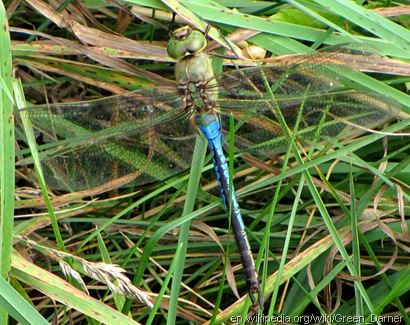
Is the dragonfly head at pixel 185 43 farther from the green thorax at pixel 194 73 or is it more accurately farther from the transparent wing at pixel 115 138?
the transparent wing at pixel 115 138

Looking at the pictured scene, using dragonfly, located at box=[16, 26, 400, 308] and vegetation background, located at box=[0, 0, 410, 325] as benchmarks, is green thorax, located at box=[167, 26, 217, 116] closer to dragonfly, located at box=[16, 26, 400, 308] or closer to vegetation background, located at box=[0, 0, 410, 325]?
dragonfly, located at box=[16, 26, 400, 308]

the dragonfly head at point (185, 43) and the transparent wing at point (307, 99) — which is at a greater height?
the dragonfly head at point (185, 43)

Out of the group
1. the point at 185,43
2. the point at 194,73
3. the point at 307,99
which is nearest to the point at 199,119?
the point at 194,73

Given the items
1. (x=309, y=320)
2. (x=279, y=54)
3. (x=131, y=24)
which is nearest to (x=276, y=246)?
(x=309, y=320)

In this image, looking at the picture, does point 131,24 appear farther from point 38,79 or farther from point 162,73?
point 38,79

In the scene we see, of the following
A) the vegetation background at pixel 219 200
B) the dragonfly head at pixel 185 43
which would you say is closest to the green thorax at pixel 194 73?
the dragonfly head at pixel 185 43

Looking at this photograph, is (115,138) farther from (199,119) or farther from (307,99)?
(307,99)

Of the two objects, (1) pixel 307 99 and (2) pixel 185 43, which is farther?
(2) pixel 185 43
